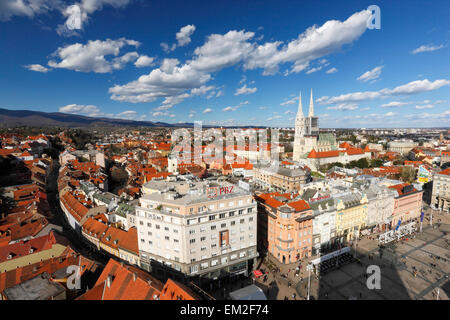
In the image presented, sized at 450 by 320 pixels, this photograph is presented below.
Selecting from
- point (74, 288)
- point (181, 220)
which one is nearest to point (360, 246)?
point (181, 220)

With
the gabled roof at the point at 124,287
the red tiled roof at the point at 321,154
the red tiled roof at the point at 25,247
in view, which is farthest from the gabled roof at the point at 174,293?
the red tiled roof at the point at 321,154

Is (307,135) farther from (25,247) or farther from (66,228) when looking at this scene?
(25,247)

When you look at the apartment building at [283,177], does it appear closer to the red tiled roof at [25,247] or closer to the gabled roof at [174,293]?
the gabled roof at [174,293]

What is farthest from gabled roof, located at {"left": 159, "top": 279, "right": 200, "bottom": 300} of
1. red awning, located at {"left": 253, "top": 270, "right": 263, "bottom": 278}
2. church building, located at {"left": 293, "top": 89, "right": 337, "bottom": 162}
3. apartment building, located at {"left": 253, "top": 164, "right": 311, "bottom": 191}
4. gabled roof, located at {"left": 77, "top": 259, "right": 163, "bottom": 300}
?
church building, located at {"left": 293, "top": 89, "right": 337, "bottom": 162}

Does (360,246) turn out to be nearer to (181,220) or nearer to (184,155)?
(181,220)

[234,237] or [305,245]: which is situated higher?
[234,237]

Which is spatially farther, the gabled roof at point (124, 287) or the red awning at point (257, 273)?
the red awning at point (257, 273)

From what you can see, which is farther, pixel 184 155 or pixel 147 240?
pixel 184 155
